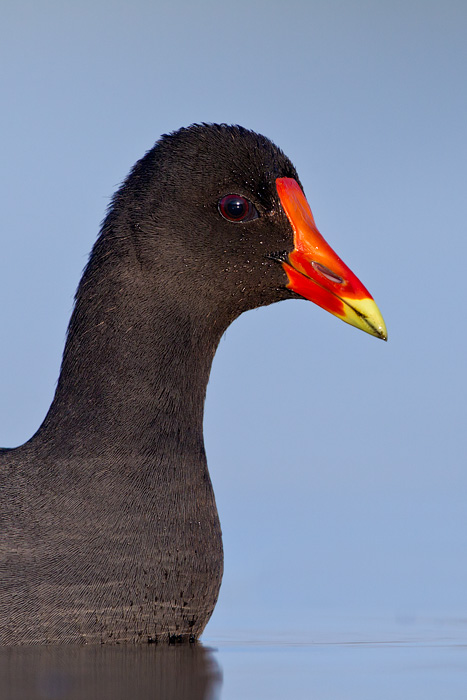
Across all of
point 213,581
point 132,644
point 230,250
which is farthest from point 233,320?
point 132,644

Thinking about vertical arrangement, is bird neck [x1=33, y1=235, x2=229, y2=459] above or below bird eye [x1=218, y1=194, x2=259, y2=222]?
below

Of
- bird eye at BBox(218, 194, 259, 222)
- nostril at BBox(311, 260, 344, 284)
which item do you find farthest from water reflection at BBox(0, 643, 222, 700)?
bird eye at BBox(218, 194, 259, 222)

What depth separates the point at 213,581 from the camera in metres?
4.88

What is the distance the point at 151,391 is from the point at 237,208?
0.96 metres

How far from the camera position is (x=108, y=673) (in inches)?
168

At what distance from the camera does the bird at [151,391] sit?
4.61 m

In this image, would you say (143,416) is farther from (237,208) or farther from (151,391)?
(237,208)

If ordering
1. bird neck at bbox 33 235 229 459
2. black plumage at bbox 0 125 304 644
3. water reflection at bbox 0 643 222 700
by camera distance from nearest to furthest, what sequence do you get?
water reflection at bbox 0 643 222 700, black plumage at bbox 0 125 304 644, bird neck at bbox 33 235 229 459

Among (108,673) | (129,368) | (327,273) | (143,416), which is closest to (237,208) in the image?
(327,273)

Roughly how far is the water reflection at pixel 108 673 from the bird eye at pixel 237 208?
1.95 meters

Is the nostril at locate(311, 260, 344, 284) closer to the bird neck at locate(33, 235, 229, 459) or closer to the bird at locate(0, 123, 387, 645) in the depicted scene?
the bird at locate(0, 123, 387, 645)

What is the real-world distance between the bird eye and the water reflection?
6.40 feet

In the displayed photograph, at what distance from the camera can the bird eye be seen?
5203 millimetres

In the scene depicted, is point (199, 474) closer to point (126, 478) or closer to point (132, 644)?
point (126, 478)
